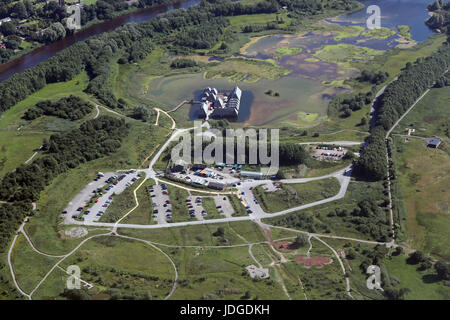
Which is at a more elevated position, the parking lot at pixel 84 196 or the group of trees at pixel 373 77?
the group of trees at pixel 373 77

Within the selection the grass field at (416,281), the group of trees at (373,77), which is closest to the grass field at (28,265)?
the grass field at (416,281)

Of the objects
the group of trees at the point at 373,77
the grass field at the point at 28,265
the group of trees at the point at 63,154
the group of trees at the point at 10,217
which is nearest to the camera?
the grass field at the point at 28,265

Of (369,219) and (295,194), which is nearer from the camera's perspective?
(369,219)

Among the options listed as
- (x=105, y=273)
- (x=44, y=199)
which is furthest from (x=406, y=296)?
(x=44, y=199)

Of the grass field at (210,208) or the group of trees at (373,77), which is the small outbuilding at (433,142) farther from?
the grass field at (210,208)

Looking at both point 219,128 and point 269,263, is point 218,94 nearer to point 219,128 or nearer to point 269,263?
point 219,128

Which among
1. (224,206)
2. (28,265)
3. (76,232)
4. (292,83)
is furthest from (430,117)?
(28,265)

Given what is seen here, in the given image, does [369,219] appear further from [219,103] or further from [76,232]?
[219,103]

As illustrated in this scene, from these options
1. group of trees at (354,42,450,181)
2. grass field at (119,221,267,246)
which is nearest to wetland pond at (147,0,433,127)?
group of trees at (354,42,450,181)
